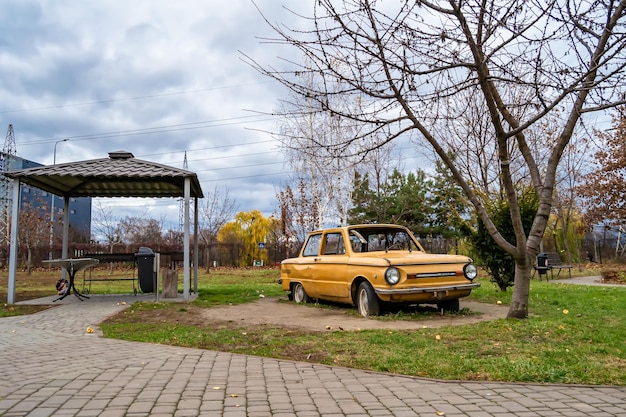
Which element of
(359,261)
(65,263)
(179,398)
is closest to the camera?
(179,398)

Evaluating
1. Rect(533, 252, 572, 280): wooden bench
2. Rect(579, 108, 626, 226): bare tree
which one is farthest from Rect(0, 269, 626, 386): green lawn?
Rect(579, 108, 626, 226): bare tree

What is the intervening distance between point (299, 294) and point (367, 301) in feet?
9.88

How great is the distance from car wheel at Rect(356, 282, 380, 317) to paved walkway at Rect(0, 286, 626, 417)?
11.7 ft

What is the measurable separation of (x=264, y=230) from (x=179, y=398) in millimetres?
38114

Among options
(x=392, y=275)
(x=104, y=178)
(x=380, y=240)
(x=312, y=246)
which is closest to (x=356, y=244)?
(x=380, y=240)

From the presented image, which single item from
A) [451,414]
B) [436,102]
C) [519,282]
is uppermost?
[436,102]

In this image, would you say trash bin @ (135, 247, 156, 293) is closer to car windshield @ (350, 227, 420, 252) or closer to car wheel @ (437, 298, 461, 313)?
car windshield @ (350, 227, 420, 252)

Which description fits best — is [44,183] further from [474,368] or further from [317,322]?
[474,368]

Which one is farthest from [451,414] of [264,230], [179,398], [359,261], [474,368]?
[264,230]

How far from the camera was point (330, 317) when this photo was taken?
8898 mm

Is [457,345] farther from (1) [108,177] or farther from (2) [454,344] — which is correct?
(1) [108,177]

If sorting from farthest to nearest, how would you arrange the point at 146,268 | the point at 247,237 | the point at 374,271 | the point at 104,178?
the point at 247,237, the point at 146,268, the point at 104,178, the point at 374,271

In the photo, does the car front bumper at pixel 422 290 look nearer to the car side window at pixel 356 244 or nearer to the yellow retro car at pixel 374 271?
the yellow retro car at pixel 374 271

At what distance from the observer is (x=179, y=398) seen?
4000 mm
